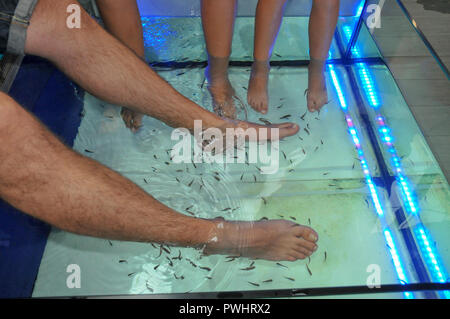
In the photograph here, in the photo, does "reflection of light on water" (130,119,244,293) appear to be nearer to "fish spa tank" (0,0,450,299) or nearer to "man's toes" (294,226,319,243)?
"fish spa tank" (0,0,450,299)

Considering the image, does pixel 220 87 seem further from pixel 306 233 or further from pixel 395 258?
pixel 395 258

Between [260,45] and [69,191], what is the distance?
1093 millimetres

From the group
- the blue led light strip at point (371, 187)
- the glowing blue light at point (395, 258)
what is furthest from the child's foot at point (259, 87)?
the glowing blue light at point (395, 258)

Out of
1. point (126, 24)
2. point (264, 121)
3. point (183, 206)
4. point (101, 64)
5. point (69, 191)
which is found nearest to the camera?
point (69, 191)

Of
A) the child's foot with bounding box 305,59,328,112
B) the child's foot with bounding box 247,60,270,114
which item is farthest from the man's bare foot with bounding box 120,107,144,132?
the child's foot with bounding box 305,59,328,112

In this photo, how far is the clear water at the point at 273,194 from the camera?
119 centimetres

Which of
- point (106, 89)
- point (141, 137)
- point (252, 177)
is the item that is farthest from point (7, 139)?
point (252, 177)

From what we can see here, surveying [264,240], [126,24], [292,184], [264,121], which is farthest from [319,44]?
[264,240]

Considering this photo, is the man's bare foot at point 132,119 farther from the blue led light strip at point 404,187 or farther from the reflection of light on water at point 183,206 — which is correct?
the blue led light strip at point 404,187

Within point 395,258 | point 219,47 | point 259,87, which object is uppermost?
point 219,47

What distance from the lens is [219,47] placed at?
1.59m

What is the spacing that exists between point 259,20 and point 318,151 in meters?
0.61

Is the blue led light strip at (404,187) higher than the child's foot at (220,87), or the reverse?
the child's foot at (220,87)
